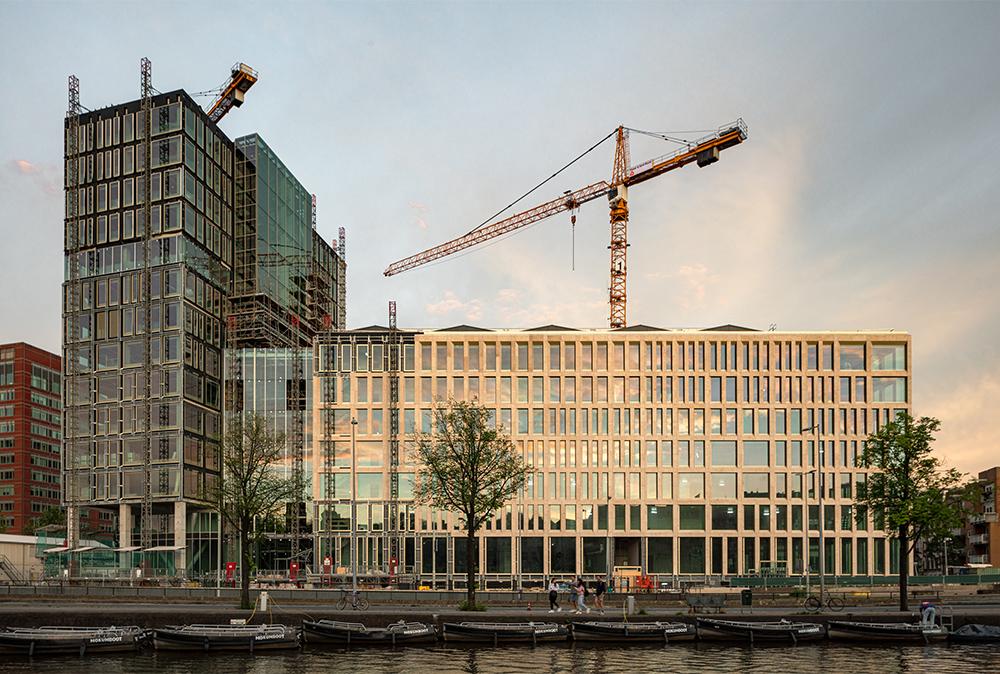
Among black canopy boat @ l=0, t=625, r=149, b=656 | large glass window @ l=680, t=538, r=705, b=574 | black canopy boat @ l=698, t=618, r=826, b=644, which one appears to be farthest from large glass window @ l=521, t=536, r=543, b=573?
black canopy boat @ l=0, t=625, r=149, b=656

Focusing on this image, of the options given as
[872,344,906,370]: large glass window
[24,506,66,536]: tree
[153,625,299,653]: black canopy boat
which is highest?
[872,344,906,370]: large glass window

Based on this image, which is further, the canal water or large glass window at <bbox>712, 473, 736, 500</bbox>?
large glass window at <bbox>712, 473, 736, 500</bbox>

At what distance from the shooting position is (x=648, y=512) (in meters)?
127

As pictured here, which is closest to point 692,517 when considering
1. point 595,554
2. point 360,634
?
point 595,554

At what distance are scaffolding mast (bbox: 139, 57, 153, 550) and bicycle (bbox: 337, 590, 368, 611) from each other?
191 ft

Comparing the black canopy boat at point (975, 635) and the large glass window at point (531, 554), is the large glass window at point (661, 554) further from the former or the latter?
the black canopy boat at point (975, 635)

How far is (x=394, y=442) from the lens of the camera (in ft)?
417

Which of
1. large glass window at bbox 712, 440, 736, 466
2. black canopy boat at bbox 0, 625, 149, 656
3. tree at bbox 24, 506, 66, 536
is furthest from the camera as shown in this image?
tree at bbox 24, 506, 66, 536

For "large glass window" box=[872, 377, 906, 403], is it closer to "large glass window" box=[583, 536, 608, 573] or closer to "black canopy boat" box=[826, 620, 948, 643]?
"large glass window" box=[583, 536, 608, 573]

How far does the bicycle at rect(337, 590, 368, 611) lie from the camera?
217 ft

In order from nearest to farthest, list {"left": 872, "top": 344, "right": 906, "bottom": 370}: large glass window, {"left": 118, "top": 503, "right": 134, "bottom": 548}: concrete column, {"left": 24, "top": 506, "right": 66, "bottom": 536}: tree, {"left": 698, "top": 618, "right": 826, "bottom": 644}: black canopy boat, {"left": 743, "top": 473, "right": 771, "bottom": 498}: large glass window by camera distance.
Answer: {"left": 698, "top": 618, "right": 826, "bottom": 644}: black canopy boat
{"left": 118, "top": 503, "right": 134, "bottom": 548}: concrete column
{"left": 743, "top": 473, "right": 771, "bottom": 498}: large glass window
{"left": 872, "top": 344, "right": 906, "bottom": 370}: large glass window
{"left": 24, "top": 506, "right": 66, "bottom": 536}: tree

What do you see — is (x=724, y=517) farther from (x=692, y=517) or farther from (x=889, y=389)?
(x=889, y=389)

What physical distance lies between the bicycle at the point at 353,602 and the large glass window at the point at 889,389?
8198cm

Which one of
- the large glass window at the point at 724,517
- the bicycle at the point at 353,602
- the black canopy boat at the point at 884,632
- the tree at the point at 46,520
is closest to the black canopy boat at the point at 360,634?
the bicycle at the point at 353,602
